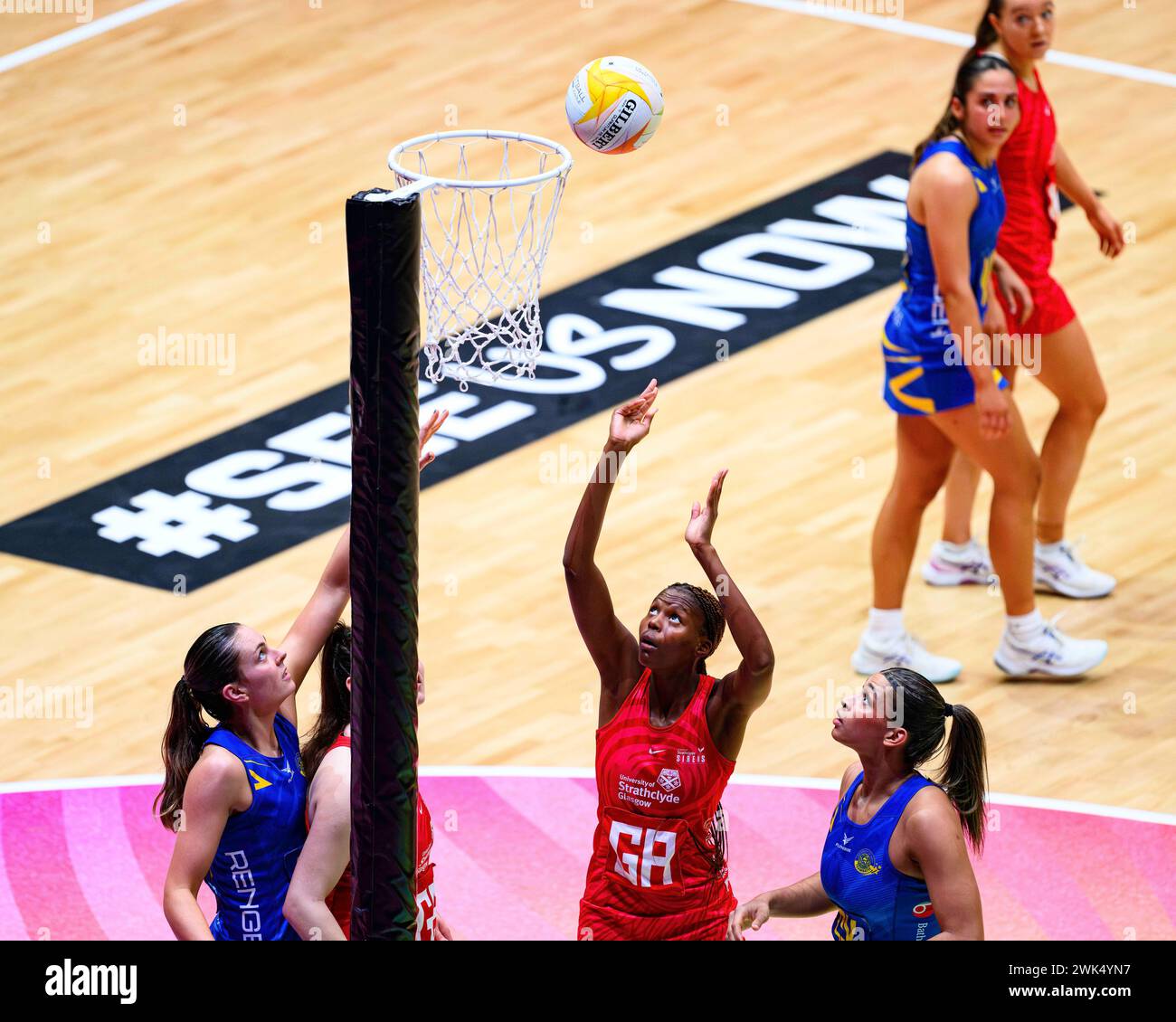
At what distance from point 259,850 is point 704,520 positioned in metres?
1.26

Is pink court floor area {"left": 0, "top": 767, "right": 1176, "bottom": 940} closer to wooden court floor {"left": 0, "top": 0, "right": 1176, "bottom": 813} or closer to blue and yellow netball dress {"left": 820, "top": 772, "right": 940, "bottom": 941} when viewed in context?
wooden court floor {"left": 0, "top": 0, "right": 1176, "bottom": 813}

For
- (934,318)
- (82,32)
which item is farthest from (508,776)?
(82,32)

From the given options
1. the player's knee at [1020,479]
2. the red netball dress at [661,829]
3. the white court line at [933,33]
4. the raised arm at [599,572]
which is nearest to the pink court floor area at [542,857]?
the player's knee at [1020,479]

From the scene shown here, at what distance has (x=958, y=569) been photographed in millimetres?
8453

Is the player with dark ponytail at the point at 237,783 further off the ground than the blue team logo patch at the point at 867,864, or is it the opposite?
the player with dark ponytail at the point at 237,783

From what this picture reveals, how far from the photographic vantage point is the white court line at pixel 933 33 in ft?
42.2

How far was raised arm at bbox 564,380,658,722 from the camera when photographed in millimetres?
5020

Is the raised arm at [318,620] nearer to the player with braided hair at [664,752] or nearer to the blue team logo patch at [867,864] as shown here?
the player with braided hair at [664,752]

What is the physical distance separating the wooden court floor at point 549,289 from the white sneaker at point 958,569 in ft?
0.25

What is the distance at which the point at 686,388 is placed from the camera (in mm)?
10016

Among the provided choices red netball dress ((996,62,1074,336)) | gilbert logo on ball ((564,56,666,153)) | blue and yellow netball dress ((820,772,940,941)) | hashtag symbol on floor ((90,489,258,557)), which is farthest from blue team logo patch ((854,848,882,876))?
hashtag symbol on floor ((90,489,258,557))

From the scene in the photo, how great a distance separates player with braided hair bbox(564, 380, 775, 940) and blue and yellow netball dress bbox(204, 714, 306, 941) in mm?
753

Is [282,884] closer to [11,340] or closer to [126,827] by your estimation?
[126,827]

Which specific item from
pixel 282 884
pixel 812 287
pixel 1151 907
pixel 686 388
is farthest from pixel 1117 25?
pixel 282 884
